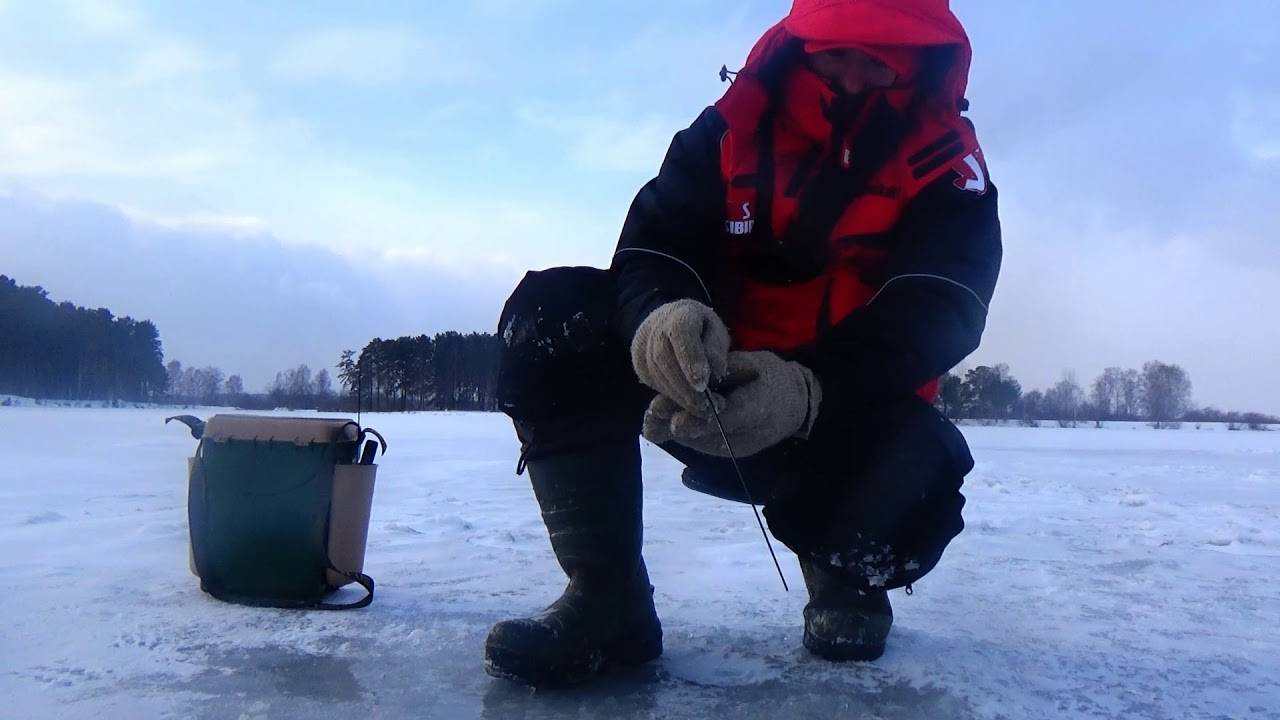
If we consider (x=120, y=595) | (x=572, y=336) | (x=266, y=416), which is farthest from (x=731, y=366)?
(x=120, y=595)

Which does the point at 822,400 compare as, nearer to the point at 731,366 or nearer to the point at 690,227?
the point at 731,366

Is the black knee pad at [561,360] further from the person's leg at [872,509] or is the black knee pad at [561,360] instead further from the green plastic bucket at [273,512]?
the green plastic bucket at [273,512]

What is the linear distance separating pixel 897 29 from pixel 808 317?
51cm

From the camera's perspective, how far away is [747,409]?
111cm

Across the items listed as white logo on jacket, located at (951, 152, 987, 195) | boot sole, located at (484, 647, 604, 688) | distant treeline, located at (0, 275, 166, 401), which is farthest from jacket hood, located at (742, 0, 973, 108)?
distant treeline, located at (0, 275, 166, 401)

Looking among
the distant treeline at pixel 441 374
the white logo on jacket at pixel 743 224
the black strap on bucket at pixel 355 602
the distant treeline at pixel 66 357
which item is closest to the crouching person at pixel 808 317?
the white logo on jacket at pixel 743 224

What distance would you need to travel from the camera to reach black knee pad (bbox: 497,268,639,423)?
1.45 meters

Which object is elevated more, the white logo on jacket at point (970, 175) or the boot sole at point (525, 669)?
the white logo on jacket at point (970, 175)

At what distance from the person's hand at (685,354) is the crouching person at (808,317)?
156 mm

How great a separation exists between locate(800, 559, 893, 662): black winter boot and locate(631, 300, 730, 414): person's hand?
0.55 meters

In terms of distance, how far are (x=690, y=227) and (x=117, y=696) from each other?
1.13m

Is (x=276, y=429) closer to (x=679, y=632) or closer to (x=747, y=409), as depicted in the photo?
(x=679, y=632)

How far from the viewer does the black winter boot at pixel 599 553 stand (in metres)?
1.35

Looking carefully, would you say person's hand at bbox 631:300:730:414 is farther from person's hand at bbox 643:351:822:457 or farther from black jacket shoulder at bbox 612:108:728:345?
black jacket shoulder at bbox 612:108:728:345
